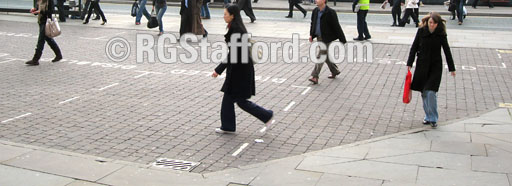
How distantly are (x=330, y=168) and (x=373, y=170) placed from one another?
17.6 inches

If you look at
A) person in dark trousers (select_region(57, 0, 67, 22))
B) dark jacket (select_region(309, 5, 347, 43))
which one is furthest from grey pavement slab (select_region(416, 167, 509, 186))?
person in dark trousers (select_region(57, 0, 67, 22))

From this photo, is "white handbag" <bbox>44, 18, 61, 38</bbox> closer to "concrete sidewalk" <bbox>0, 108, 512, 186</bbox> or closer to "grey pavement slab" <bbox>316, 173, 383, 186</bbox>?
"concrete sidewalk" <bbox>0, 108, 512, 186</bbox>

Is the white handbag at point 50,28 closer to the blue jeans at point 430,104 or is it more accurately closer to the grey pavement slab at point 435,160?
the blue jeans at point 430,104

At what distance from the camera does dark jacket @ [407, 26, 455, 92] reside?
26.7 ft

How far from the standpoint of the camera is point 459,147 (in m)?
7.28

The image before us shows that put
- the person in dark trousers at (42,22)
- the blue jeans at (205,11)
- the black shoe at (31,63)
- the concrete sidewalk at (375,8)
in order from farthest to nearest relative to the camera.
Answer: the concrete sidewalk at (375,8) → the blue jeans at (205,11) → the black shoe at (31,63) → the person in dark trousers at (42,22)

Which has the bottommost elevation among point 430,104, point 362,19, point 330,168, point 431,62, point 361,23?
point 330,168

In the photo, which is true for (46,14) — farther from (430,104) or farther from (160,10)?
(430,104)

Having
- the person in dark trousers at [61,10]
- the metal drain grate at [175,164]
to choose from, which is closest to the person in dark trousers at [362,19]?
the person in dark trousers at [61,10]

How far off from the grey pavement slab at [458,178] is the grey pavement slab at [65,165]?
320 cm

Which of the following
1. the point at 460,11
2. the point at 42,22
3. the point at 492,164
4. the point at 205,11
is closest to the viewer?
the point at 492,164

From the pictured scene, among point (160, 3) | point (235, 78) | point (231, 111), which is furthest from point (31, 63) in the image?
point (235, 78)

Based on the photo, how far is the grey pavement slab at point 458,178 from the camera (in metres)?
6.02

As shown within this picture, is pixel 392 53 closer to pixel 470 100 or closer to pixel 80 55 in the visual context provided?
pixel 470 100
